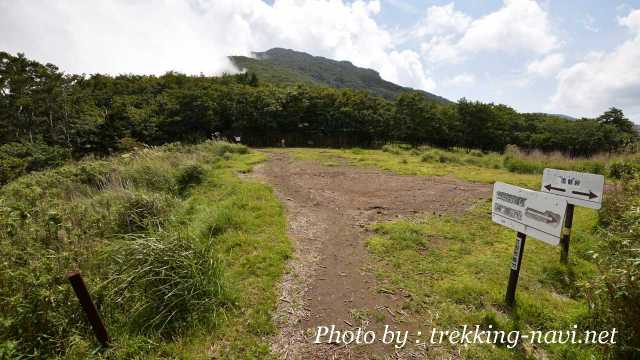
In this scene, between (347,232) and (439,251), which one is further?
Answer: (347,232)

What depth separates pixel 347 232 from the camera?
5758mm

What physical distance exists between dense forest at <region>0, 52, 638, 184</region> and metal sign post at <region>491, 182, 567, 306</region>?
27479 mm

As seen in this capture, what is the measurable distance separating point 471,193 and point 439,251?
13.7 feet

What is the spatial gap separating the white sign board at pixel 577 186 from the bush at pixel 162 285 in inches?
200

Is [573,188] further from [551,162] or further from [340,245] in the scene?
[551,162]

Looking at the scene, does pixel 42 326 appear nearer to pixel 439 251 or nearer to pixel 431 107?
pixel 439 251

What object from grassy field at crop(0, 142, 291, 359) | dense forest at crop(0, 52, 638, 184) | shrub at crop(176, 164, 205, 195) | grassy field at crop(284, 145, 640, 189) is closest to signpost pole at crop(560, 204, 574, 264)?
grassy field at crop(0, 142, 291, 359)

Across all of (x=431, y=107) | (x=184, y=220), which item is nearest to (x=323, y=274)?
(x=184, y=220)

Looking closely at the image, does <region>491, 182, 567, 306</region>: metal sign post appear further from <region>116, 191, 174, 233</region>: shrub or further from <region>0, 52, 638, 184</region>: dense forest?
<region>0, 52, 638, 184</region>: dense forest

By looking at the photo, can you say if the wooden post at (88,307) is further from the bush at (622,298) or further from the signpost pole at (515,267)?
the bush at (622,298)

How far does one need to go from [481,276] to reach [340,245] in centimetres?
228

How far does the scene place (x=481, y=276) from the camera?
162 inches

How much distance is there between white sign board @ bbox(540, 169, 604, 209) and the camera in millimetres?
3846

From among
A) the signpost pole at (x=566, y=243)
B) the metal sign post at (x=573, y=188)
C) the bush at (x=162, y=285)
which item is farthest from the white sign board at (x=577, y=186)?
the bush at (x=162, y=285)
